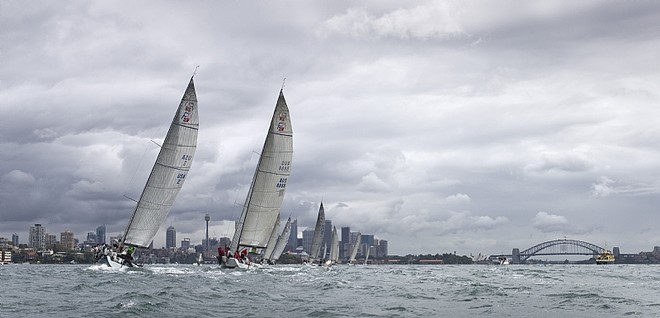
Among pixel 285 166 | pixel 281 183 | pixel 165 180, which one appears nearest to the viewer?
pixel 165 180

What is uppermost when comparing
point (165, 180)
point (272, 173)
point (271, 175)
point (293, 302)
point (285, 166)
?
point (285, 166)

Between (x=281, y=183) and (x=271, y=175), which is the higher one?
(x=271, y=175)

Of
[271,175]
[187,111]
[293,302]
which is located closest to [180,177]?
[187,111]

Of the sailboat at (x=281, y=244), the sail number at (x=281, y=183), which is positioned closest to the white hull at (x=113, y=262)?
the sail number at (x=281, y=183)

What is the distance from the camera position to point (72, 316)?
84.2 feet

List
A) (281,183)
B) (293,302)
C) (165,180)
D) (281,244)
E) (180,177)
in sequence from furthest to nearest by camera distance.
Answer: (281,244) → (281,183) → (180,177) → (165,180) → (293,302)

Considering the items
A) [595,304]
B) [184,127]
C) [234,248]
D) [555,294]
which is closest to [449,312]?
[595,304]

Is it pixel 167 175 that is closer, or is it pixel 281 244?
pixel 167 175

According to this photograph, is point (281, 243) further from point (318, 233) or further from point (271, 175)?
point (271, 175)

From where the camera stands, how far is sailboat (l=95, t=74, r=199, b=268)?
6431 cm

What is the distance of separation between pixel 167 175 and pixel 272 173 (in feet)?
32.0

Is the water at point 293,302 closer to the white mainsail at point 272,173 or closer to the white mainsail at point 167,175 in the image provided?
the white mainsail at point 167,175

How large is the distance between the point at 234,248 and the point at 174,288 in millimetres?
35343

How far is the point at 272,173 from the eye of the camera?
68938 millimetres
